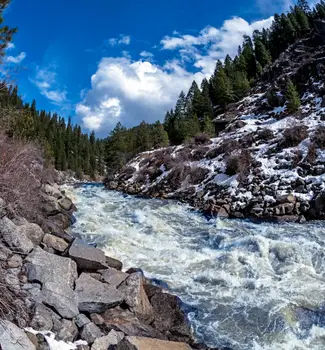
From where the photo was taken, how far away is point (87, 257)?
871 cm

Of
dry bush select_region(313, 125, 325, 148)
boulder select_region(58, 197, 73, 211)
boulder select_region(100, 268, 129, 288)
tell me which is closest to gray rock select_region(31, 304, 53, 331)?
boulder select_region(100, 268, 129, 288)

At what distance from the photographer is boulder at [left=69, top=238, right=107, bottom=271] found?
866cm

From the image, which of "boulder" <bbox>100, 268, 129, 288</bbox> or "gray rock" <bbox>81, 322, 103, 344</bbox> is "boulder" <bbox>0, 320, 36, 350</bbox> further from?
"boulder" <bbox>100, 268, 129, 288</bbox>

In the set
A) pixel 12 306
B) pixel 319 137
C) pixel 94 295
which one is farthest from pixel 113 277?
pixel 319 137

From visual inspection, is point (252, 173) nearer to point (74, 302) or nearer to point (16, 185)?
point (16, 185)

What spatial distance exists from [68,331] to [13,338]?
127 centimetres

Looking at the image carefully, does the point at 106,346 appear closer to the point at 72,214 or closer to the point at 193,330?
the point at 193,330

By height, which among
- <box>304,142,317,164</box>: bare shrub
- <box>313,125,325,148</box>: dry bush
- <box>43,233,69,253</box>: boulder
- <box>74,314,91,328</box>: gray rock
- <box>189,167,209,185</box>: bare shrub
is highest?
<box>313,125,325,148</box>: dry bush

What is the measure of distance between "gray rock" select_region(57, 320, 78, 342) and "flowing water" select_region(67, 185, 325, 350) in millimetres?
2775

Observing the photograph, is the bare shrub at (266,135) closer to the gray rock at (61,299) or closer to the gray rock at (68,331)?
the gray rock at (61,299)

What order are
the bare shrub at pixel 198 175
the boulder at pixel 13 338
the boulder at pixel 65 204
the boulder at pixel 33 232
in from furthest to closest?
1. the bare shrub at pixel 198 175
2. the boulder at pixel 65 204
3. the boulder at pixel 33 232
4. the boulder at pixel 13 338

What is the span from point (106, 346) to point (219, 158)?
20.3 metres

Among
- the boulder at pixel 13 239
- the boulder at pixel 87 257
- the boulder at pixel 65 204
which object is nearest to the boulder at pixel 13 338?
the boulder at pixel 13 239

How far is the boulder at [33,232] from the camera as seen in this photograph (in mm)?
9219
